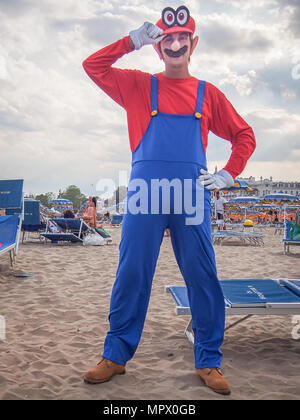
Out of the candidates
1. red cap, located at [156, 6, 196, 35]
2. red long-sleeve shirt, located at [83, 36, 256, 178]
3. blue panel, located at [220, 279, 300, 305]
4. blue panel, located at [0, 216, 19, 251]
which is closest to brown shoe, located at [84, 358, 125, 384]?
blue panel, located at [220, 279, 300, 305]

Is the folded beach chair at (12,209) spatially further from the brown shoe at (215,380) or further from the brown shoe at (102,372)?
the brown shoe at (215,380)

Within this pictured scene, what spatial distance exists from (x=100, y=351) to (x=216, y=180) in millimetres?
1562

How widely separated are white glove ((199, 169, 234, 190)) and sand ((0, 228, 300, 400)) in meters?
1.20

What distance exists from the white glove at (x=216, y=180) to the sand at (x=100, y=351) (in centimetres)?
120

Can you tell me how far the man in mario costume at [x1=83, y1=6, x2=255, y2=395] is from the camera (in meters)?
2.18

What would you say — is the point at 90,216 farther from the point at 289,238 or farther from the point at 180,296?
the point at 180,296

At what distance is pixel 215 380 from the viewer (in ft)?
7.05

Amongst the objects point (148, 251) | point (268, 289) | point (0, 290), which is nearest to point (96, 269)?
point (0, 290)

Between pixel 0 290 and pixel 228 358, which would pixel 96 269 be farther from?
pixel 228 358

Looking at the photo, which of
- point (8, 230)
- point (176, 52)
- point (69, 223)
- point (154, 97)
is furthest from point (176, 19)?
point (69, 223)

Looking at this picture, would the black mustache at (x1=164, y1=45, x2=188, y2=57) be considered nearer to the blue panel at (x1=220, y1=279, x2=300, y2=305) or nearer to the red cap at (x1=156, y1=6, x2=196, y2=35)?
the red cap at (x1=156, y1=6, x2=196, y2=35)

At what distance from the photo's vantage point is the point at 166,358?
2703 mm

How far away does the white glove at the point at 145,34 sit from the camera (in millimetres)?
2174
